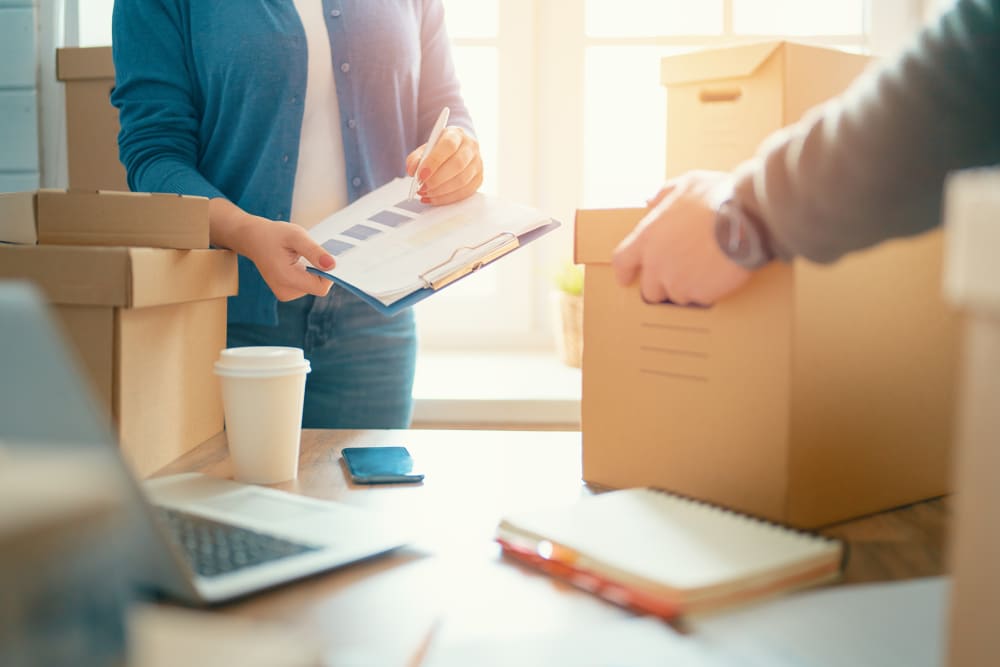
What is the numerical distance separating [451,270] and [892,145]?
0.55 metres

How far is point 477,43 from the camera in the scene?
228cm

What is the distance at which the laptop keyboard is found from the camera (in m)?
0.62

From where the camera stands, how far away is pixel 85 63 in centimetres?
187

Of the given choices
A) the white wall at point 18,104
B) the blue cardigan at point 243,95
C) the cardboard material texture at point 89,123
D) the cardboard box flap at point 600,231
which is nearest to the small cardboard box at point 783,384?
the cardboard box flap at point 600,231

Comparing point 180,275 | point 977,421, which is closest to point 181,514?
point 180,275

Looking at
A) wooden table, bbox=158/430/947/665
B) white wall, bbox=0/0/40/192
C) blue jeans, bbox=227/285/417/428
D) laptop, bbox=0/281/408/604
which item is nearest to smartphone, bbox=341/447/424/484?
wooden table, bbox=158/430/947/665

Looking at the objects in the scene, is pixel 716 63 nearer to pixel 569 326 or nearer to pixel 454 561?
pixel 454 561

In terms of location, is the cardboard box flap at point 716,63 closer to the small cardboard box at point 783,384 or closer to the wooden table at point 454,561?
the small cardboard box at point 783,384

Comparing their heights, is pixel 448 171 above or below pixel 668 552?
above

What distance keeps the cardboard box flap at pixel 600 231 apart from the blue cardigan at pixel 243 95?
59 cm

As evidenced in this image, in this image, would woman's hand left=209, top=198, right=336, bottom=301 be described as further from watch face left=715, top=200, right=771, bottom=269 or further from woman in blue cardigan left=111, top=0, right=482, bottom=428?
watch face left=715, top=200, right=771, bottom=269

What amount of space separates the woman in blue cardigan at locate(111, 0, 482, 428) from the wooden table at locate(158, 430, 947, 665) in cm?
33

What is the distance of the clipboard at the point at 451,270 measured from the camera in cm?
103

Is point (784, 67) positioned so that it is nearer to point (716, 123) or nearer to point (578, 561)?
point (716, 123)
